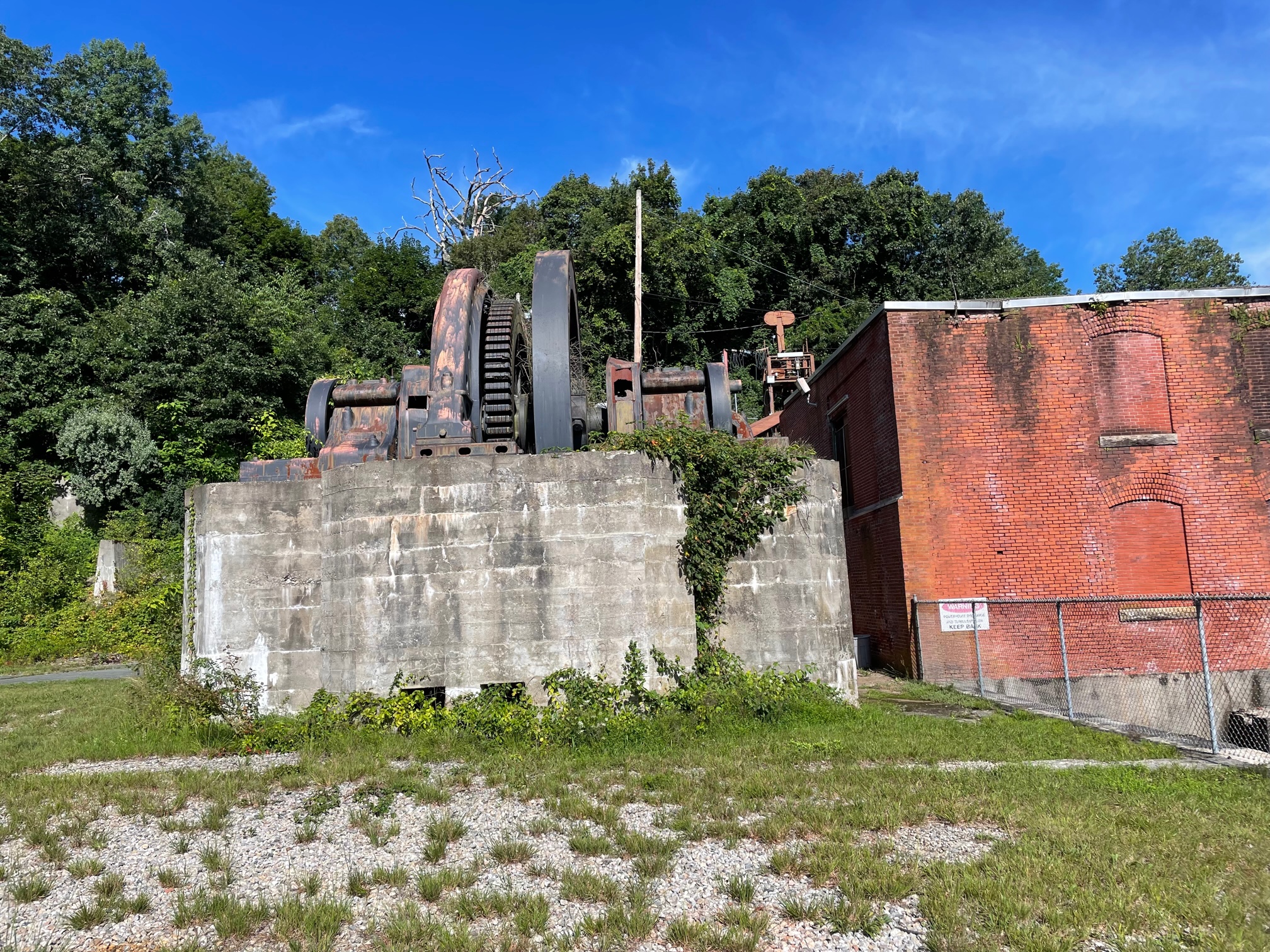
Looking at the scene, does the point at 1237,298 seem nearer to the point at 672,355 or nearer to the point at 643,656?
the point at 643,656

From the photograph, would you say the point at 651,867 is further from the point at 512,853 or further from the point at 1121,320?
the point at 1121,320

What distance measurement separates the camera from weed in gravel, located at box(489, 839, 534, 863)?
4.60 metres

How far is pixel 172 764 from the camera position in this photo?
284 inches

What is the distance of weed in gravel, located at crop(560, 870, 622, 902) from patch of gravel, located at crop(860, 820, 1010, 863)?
5.37ft

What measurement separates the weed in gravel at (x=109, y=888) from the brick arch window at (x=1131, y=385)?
49.9 ft

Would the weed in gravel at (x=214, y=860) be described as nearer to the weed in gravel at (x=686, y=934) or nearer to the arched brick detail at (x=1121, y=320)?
the weed in gravel at (x=686, y=934)

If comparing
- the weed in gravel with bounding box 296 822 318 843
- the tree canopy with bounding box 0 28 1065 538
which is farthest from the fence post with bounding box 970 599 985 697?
the tree canopy with bounding box 0 28 1065 538

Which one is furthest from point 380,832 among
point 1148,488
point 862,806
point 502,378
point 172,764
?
point 1148,488

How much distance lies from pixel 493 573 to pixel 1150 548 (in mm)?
12152

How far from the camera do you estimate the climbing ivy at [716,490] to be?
838 cm

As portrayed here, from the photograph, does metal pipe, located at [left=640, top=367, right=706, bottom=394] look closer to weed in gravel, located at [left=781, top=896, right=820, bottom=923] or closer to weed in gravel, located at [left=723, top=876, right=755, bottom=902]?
weed in gravel, located at [left=723, top=876, right=755, bottom=902]

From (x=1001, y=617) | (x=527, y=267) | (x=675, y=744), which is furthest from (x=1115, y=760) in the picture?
(x=527, y=267)

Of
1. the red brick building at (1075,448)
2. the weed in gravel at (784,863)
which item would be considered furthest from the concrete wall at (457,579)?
the red brick building at (1075,448)

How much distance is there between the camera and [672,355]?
122ft
